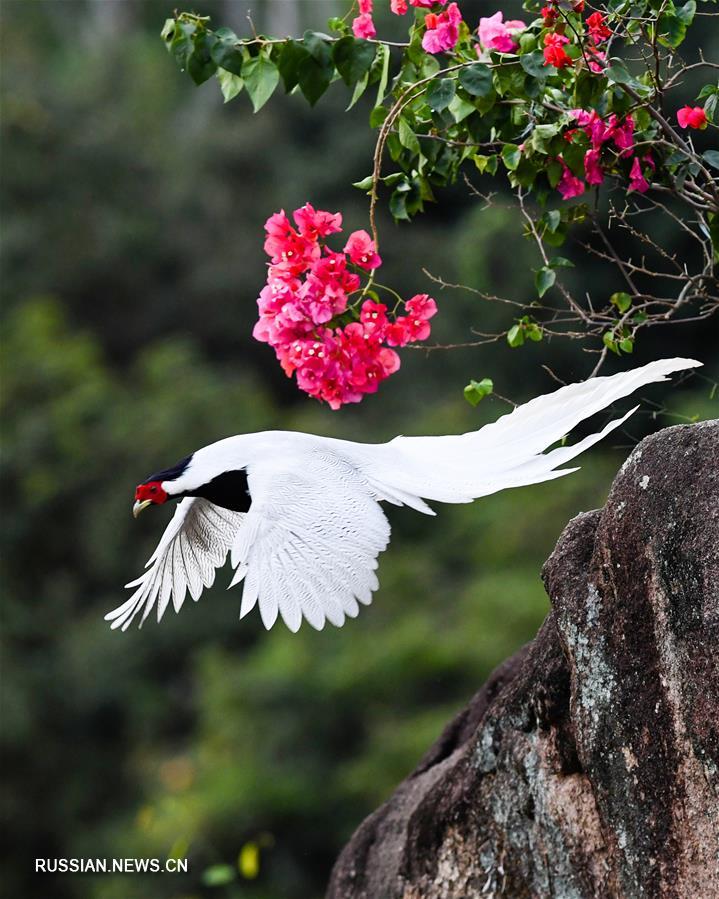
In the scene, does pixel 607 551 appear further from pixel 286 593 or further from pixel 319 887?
pixel 319 887

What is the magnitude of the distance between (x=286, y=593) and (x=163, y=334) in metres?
12.3

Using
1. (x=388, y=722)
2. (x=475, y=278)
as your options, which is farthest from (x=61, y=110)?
(x=388, y=722)

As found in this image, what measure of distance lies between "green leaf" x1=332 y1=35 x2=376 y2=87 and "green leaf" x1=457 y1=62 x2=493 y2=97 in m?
0.20

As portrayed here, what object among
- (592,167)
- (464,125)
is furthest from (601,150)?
(464,125)

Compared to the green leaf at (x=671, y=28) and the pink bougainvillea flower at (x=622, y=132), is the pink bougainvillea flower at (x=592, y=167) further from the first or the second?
the green leaf at (x=671, y=28)

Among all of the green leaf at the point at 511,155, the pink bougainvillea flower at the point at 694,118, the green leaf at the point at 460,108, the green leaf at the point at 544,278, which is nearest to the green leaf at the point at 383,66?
the green leaf at the point at 460,108

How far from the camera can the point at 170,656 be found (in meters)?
10.4

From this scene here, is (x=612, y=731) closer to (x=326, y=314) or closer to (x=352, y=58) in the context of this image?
(x=326, y=314)

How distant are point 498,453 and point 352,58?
31.5 inches

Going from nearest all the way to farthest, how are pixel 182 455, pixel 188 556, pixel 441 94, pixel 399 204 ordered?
pixel 441 94 < pixel 399 204 < pixel 188 556 < pixel 182 455

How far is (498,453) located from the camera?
284cm

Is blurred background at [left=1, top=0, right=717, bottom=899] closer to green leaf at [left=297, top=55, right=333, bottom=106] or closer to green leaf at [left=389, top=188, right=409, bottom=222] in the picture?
green leaf at [left=389, top=188, right=409, bottom=222]

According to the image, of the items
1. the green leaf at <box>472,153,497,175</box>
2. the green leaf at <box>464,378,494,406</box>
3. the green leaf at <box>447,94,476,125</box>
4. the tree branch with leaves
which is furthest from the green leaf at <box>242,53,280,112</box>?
the green leaf at <box>464,378,494,406</box>

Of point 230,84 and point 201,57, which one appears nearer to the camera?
point 201,57
